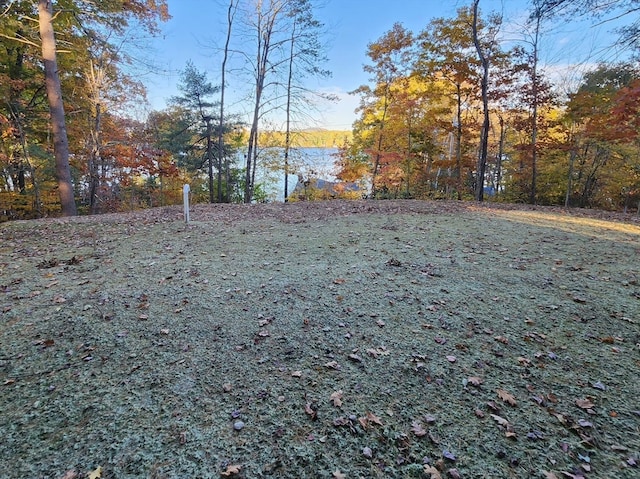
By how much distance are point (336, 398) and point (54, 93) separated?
354 inches

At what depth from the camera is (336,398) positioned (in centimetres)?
201

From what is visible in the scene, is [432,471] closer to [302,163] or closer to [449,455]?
[449,455]

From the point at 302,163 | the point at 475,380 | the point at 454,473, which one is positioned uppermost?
the point at 302,163

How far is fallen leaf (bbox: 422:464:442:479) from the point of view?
5.02ft

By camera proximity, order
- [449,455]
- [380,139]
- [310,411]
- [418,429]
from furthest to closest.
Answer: [380,139] → [310,411] → [418,429] → [449,455]

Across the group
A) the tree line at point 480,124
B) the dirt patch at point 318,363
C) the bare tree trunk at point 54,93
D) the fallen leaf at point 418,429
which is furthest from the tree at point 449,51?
the fallen leaf at point 418,429

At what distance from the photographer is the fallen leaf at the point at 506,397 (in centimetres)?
199

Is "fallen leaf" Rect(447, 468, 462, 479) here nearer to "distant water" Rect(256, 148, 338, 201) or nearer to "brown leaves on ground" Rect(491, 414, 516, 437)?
"brown leaves on ground" Rect(491, 414, 516, 437)

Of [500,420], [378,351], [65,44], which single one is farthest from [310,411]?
[65,44]

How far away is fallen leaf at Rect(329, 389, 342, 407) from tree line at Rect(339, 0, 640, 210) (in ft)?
34.5

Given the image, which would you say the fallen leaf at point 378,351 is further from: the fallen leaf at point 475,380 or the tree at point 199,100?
the tree at point 199,100

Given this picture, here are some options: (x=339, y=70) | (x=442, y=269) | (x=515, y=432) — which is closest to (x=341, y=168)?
(x=339, y=70)

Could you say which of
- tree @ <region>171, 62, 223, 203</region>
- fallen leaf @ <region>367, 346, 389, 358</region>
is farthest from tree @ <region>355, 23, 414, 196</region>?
fallen leaf @ <region>367, 346, 389, 358</region>

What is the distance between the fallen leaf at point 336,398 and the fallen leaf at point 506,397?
1030 mm
